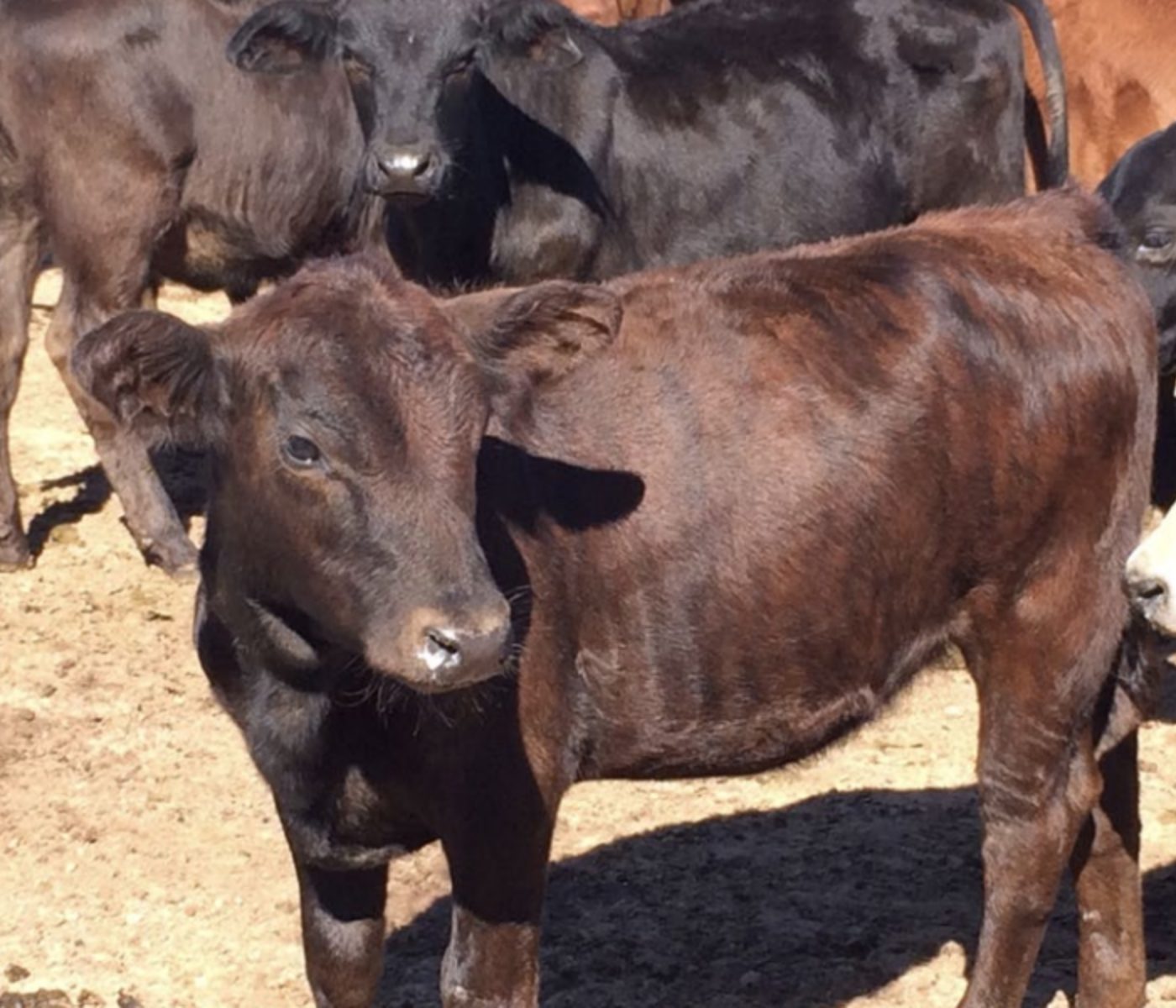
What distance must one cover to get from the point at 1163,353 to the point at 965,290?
2.61 meters

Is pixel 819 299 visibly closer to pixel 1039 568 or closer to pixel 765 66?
pixel 1039 568

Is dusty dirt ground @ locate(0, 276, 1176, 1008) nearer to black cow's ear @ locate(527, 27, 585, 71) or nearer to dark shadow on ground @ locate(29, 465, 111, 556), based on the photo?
dark shadow on ground @ locate(29, 465, 111, 556)

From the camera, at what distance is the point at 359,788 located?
201 inches

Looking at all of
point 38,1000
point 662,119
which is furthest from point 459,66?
point 38,1000

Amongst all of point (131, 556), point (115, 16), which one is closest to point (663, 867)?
point (131, 556)

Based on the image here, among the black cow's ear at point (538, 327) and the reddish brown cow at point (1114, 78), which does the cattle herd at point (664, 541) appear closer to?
the black cow's ear at point (538, 327)

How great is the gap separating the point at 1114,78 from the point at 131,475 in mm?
4326

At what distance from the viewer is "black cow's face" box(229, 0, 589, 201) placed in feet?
27.6

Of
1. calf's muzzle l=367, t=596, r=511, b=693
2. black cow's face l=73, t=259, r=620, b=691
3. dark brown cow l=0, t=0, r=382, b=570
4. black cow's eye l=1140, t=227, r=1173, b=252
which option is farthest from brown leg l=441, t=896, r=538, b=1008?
dark brown cow l=0, t=0, r=382, b=570

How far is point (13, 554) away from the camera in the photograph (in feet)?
32.0

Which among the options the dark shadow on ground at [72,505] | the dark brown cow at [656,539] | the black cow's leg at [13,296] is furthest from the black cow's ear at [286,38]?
the dark brown cow at [656,539]

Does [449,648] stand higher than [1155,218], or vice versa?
[449,648]

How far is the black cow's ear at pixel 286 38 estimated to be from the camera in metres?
9.12

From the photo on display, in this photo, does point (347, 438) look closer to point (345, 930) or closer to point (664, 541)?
point (664, 541)
